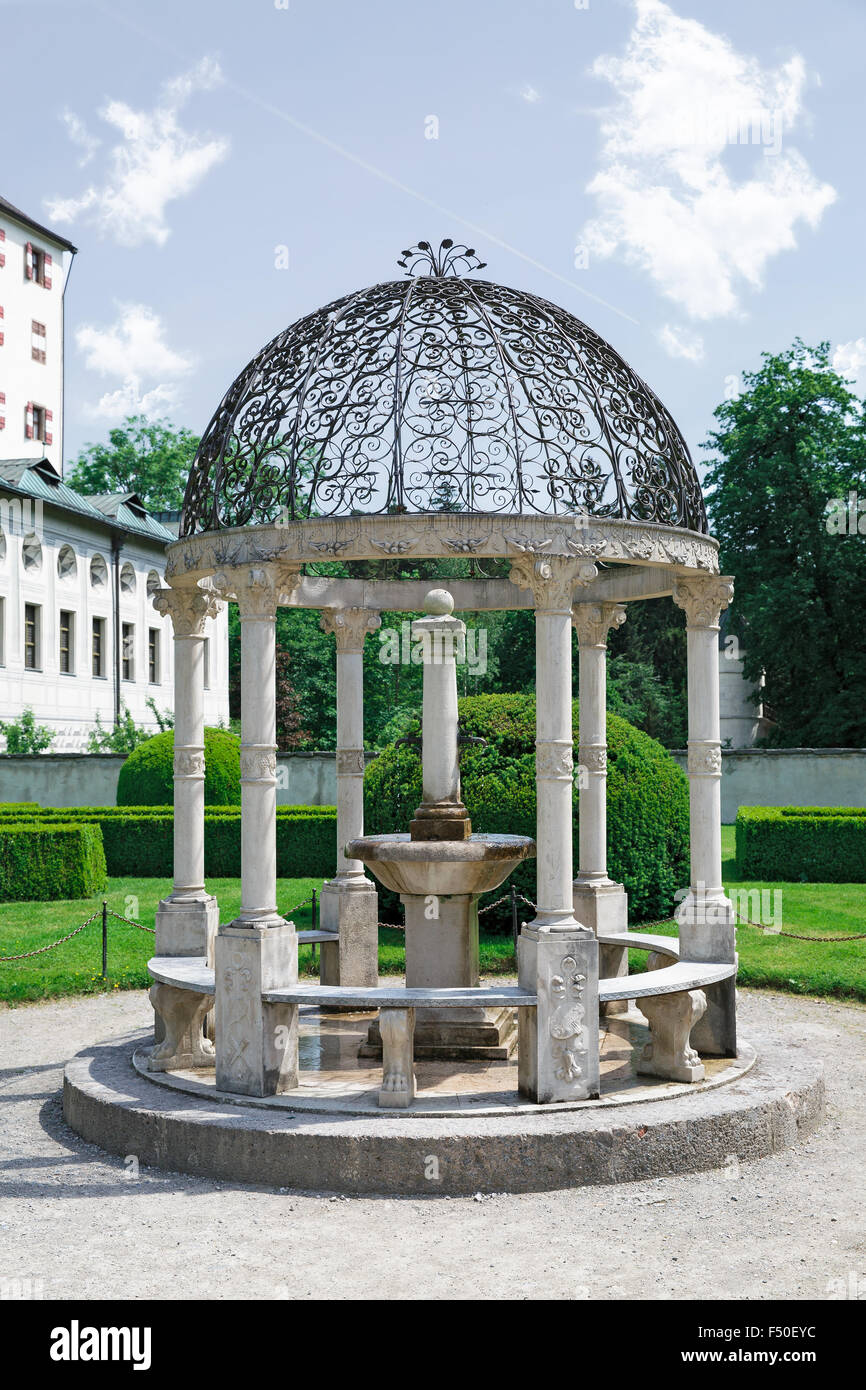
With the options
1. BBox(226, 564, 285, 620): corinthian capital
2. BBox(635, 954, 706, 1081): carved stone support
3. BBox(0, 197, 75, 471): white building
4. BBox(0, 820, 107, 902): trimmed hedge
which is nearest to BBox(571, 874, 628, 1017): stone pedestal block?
BBox(635, 954, 706, 1081): carved stone support

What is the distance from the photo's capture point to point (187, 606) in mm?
9805

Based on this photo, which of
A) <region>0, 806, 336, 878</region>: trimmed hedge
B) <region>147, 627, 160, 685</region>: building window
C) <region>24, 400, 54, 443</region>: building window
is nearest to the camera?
<region>0, 806, 336, 878</region>: trimmed hedge

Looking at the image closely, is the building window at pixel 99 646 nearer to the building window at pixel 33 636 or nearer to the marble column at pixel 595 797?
the building window at pixel 33 636

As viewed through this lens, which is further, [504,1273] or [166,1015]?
[166,1015]

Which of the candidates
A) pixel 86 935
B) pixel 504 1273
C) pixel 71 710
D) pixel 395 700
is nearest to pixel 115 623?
pixel 71 710

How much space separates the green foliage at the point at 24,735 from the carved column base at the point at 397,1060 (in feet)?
90.0

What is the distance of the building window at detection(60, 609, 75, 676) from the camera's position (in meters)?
37.1

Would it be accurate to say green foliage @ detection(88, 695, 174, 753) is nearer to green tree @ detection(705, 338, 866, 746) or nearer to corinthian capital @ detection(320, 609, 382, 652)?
green tree @ detection(705, 338, 866, 746)

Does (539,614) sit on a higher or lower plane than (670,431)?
lower

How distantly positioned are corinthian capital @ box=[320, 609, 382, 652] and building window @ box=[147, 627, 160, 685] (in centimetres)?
3209

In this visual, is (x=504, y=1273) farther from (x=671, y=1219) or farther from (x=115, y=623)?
(x=115, y=623)

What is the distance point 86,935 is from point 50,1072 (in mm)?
7034

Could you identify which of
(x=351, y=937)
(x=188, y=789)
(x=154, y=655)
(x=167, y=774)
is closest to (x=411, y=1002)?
(x=188, y=789)

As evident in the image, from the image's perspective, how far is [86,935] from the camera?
17.2 metres
